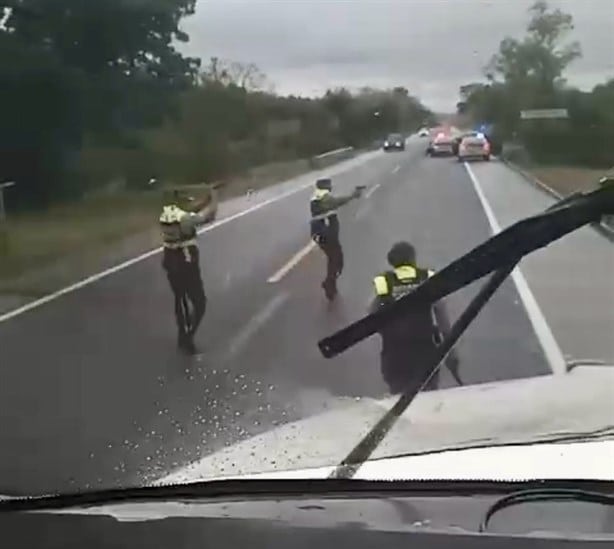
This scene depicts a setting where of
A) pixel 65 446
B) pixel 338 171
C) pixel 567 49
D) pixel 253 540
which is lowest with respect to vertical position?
pixel 65 446

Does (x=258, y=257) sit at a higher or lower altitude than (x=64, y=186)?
lower

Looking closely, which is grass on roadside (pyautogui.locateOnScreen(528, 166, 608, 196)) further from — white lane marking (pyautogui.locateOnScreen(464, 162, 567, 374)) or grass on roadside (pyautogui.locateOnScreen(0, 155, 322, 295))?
grass on roadside (pyautogui.locateOnScreen(0, 155, 322, 295))

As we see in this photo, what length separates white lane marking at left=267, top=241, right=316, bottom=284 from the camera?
5371 mm

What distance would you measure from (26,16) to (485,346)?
227 cm

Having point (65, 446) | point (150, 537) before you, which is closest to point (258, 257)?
point (65, 446)

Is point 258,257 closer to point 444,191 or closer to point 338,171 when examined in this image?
point 338,171

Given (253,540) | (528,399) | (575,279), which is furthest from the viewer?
(575,279)

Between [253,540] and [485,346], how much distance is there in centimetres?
329

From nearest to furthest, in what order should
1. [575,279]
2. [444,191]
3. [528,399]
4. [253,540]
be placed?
[253,540] → [528,399] → [444,191] → [575,279]

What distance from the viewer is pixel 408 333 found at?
449 cm

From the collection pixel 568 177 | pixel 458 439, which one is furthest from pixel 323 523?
pixel 568 177

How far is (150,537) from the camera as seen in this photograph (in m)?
2.69

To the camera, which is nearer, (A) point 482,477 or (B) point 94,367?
(A) point 482,477

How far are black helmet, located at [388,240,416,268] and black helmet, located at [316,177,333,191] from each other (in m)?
0.38
